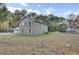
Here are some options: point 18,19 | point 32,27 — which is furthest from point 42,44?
point 18,19

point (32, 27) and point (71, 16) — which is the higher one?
point (71, 16)

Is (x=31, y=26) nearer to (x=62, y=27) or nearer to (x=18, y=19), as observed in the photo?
(x=18, y=19)

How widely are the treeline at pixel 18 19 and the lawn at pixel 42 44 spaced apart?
71 mm

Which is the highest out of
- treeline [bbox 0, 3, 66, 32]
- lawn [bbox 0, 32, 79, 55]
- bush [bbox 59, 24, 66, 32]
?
treeline [bbox 0, 3, 66, 32]

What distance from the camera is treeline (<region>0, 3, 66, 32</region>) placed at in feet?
10.9

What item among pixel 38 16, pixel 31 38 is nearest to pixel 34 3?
pixel 38 16

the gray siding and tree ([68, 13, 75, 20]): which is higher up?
tree ([68, 13, 75, 20])

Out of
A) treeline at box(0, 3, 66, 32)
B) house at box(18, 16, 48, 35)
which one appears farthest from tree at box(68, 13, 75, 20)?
house at box(18, 16, 48, 35)

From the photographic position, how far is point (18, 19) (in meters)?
3.33

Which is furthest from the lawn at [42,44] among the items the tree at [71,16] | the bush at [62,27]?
the tree at [71,16]

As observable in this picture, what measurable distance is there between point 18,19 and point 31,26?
150mm

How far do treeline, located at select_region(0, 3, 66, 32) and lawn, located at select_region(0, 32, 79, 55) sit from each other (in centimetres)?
7

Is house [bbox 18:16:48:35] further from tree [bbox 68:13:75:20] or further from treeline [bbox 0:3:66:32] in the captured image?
tree [bbox 68:13:75:20]
